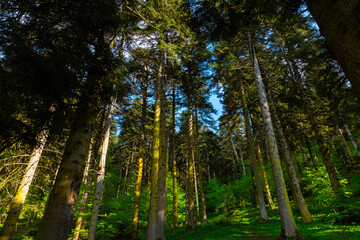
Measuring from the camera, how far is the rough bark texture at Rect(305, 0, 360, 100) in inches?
65.9

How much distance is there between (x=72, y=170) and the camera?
310 centimetres

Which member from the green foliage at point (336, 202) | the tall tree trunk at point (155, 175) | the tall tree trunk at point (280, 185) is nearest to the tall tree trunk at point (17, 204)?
the tall tree trunk at point (155, 175)

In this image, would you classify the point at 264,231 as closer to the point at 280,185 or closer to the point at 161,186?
the point at 280,185

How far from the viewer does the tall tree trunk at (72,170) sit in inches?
107

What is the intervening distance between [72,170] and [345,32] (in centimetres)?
458

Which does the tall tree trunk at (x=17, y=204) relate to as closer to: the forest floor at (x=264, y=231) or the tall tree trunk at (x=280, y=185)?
the forest floor at (x=264, y=231)

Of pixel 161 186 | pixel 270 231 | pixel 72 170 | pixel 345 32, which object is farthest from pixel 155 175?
pixel 345 32

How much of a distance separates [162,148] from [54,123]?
227 inches

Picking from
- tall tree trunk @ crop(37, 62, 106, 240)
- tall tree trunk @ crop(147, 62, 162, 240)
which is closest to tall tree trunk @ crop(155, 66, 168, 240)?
tall tree trunk @ crop(147, 62, 162, 240)

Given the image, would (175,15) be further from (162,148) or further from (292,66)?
(292,66)

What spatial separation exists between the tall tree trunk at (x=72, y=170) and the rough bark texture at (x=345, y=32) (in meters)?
3.86

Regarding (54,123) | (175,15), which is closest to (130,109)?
(175,15)

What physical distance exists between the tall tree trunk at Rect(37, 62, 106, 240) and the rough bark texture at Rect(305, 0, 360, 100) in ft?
12.7

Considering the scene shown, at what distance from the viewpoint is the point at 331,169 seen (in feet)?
31.3
